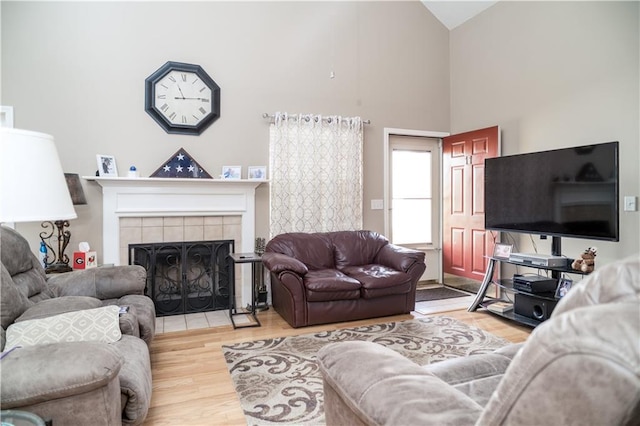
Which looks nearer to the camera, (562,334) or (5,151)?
(562,334)

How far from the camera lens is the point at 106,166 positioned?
12.0 ft

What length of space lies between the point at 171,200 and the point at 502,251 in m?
3.43

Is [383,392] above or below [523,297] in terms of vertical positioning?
above

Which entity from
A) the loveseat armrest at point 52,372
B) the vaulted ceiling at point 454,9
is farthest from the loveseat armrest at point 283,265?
the vaulted ceiling at point 454,9

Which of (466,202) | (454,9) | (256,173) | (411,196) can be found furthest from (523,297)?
(454,9)

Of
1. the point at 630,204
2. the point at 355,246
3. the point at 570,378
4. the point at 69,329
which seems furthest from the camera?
the point at 355,246

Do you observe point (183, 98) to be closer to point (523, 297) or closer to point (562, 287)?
point (523, 297)

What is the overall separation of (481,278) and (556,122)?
1883 millimetres

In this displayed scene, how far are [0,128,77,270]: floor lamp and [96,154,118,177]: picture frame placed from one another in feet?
8.52

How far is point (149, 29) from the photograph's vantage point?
385 cm

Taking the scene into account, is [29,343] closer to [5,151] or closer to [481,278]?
[5,151]

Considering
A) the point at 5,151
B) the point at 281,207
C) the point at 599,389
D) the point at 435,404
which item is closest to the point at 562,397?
the point at 599,389

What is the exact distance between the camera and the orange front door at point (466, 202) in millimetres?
4492

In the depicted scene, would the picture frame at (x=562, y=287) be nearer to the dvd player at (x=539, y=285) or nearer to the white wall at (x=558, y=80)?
the dvd player at (x=539, y=285)
